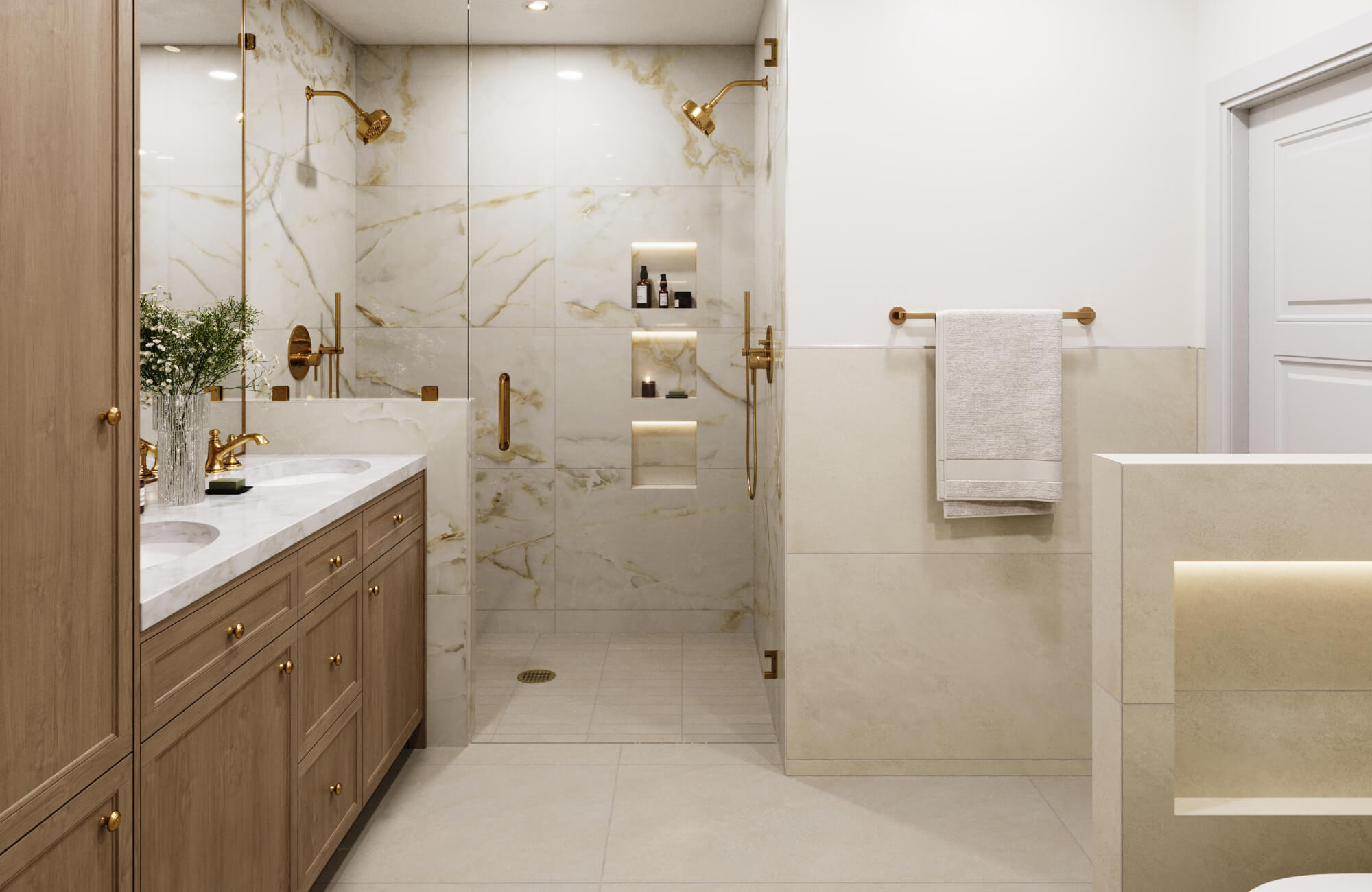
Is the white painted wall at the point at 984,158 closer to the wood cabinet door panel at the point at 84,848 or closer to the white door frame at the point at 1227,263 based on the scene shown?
the white door frame at the point at 1227,263

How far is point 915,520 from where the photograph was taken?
2.68m

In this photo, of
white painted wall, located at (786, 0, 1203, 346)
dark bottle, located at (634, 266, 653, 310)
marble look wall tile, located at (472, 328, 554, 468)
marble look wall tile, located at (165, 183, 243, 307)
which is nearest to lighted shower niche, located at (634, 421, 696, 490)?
marble look wall tile, located at (472, 328, 554, 468)

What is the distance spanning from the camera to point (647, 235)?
12.6 feet

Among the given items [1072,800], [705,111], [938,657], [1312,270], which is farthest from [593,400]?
[1312,270]

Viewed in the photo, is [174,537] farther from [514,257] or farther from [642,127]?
[642,127]

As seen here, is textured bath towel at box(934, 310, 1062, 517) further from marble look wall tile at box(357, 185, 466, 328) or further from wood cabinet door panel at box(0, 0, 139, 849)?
wood cabinet door panel at box(0, 0, 139, 849)

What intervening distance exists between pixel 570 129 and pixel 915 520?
2152 millimetres

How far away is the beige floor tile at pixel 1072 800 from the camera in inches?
94.4

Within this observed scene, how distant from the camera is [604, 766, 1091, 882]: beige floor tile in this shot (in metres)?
2.21

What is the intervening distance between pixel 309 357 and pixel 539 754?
1.38 m

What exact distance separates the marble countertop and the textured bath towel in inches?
58.5

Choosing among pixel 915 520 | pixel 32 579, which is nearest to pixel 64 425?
pixel 32 579

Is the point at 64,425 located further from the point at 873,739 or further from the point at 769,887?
the point at 873,739

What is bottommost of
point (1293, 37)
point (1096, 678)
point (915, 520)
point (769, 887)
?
point (769, 887)
